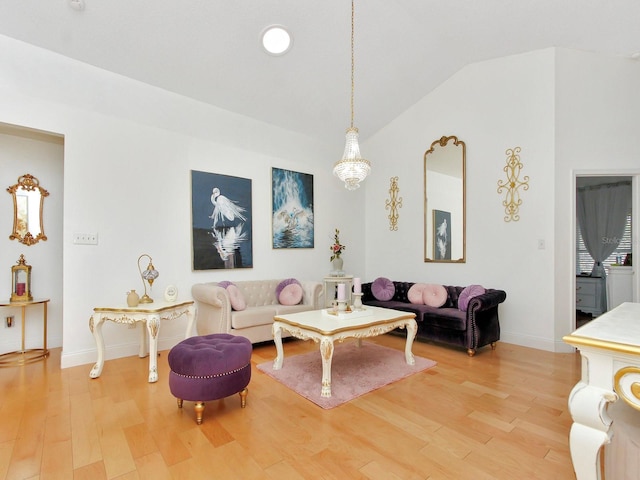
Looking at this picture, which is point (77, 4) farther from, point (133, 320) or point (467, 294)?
point (467, 294)

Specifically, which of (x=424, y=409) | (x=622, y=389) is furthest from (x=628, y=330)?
(x=424, y=409)

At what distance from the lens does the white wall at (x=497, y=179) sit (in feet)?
13.5

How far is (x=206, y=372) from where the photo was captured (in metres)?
2.33

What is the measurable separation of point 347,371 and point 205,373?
148 centimetres

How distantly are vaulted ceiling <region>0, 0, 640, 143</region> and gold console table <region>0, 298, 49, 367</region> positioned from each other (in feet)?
8.36

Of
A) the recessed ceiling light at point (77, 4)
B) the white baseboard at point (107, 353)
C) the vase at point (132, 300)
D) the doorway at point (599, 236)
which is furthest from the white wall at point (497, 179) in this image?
the recessed ceiling light at point (77, 4)

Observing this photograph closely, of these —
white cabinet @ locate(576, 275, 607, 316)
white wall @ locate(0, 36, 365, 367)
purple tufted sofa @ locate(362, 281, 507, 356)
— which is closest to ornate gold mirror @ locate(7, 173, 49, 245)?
white wall @ locate(0, 36, 365, 367)

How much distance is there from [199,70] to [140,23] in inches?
28.8

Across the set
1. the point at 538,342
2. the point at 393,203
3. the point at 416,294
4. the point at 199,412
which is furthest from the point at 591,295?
the point at 199,412

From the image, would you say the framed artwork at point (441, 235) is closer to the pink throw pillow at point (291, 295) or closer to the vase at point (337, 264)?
the vase at point (337, 264)

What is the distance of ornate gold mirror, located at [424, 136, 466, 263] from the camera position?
4.86 meters

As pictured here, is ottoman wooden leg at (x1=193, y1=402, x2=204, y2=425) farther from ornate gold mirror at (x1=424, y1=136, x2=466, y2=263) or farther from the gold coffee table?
ornate gold mirror at (x1=424, y1=136, x2=466, y2=263)

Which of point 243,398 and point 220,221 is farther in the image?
point 220,221

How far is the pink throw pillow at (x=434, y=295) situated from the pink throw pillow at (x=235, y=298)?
249 centimetres
